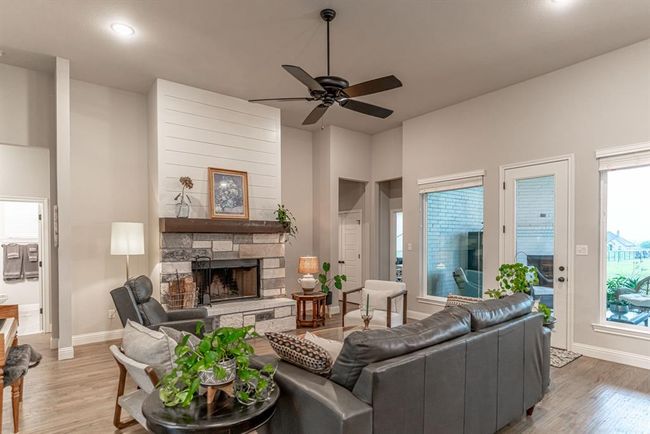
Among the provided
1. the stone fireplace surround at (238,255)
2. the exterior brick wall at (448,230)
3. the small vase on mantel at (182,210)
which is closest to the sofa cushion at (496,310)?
the exterior brick wall at (448,230)

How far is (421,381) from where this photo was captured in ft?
6.21

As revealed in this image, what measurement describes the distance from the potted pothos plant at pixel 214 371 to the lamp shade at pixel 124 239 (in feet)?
10.4

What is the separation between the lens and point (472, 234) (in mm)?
5613

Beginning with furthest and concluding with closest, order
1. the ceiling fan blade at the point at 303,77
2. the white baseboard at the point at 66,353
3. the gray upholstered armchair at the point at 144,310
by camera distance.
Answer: the white baseboard at the point at 66,353 < the gray upholstered armchair at the point at 144,310 < the ceiling fan blade at the point at 303,77

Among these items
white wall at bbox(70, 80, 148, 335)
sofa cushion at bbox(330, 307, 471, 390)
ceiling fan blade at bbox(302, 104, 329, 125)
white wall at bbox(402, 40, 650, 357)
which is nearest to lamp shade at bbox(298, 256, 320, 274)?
white wall at bbox(402, 40, 650, 357)

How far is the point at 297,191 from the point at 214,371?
5489mm

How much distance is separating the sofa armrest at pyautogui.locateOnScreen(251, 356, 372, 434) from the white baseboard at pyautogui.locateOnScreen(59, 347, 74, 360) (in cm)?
340

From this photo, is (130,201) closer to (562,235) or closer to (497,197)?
(497,197)

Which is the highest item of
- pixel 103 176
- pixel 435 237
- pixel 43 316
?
pixel 103 176

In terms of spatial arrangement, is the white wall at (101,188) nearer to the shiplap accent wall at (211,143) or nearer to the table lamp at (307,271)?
the shiplap accent wall at (211,143)

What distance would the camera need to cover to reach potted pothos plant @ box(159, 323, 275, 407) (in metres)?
1.61

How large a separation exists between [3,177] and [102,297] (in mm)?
2338

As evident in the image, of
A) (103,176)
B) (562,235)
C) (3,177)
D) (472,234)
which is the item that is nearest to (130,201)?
(103,176)

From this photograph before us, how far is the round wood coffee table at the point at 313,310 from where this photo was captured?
5680mm
